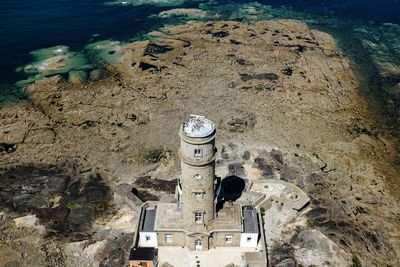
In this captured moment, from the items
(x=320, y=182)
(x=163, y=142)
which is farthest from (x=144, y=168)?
(x=320, y=182)

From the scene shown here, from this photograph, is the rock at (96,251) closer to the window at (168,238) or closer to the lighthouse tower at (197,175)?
the window at (168,238)

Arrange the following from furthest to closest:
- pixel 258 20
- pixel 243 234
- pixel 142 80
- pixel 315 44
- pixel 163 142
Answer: pixel 258 20 < pixel 315 44 < pixel 142 80 < pixel 163 142 < pixel 243 234

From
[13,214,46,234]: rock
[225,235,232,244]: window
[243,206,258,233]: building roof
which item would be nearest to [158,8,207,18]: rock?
[13,214,46,234]: rock

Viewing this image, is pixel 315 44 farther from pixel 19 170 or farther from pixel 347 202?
pixel 19 170

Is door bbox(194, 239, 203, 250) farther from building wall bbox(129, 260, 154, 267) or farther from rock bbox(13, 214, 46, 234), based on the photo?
rock bbox(13, 214, 46, 234)

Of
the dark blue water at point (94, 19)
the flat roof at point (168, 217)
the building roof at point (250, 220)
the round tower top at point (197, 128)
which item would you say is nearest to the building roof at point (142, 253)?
the flat roof at point (168, 217)
